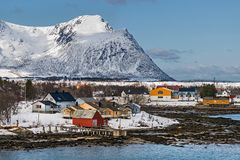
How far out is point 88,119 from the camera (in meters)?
Answer: 61.8

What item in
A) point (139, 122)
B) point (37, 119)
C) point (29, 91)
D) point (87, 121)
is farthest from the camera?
point (29, 91)

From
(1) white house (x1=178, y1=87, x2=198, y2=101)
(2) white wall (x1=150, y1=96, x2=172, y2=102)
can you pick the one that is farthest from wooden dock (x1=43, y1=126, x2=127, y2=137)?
(1) white house (x1=178, y1=87, x2=198, y2=101)

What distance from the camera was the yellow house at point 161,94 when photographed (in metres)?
133

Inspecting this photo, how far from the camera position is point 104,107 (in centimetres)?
7294

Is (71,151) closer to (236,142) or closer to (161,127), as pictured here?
(236,142)

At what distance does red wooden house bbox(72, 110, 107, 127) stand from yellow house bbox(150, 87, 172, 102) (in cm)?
6961

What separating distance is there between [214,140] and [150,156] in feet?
38.5

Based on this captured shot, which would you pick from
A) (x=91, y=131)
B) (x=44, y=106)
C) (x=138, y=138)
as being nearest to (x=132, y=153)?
(x=138, y=138)

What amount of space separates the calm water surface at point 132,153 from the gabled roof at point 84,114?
13.5 metres

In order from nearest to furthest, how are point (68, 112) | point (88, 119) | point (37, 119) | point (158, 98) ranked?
point (88, 119) < point (37, 119) < point (68, 112) < point (158, 98)

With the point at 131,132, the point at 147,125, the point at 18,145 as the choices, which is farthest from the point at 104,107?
the point at 18,145

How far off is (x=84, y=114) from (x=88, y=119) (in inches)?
43.7

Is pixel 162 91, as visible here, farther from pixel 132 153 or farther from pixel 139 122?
pixel 132 153

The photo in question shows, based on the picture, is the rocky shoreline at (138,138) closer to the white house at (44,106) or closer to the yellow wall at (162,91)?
the white house at (44,106)
